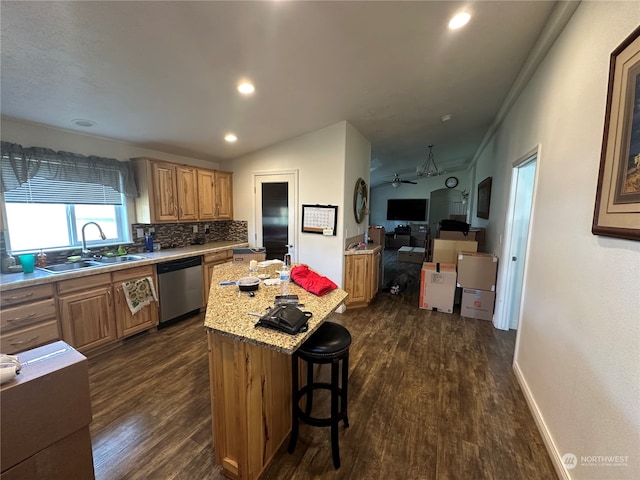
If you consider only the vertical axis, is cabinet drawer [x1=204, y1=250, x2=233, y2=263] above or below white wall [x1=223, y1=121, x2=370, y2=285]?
below

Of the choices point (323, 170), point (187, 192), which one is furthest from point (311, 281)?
point (187, 192)

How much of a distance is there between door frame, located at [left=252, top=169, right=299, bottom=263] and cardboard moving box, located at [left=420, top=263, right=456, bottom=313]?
6.62ft

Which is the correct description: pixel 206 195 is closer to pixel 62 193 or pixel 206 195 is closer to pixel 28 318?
pixel 62 193

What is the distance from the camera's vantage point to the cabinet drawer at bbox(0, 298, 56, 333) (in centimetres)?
200

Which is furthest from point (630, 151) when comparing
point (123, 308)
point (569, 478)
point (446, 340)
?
point (123, 308)

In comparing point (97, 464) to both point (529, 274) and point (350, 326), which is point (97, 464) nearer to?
point (350, 326)

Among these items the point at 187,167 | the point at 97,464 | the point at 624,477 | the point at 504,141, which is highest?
the point at 504,141

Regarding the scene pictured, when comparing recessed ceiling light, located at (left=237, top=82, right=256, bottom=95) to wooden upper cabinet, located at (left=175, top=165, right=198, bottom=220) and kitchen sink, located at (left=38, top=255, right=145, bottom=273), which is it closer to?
wooden upper cabinet, located at (left=175, top=165, right=198, bottom=220)

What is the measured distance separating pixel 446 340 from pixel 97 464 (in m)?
3.15

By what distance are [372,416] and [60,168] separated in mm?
3786

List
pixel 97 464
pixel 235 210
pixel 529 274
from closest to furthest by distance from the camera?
1. pixel 97 464
2. pixel 529 274
3. pixel 235 210

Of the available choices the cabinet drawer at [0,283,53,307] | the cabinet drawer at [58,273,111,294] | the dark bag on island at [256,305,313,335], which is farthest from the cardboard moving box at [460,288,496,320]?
the cabinet drawer at [0,283,53,307]

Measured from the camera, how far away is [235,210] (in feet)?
14.8

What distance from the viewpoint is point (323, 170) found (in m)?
3.71
